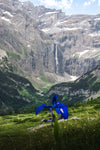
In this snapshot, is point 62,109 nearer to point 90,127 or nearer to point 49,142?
point 49,142

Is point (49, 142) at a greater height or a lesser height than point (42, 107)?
lesser

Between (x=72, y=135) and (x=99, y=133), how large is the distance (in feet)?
4.14

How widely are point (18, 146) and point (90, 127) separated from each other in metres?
3.60

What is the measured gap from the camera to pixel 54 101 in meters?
6.25

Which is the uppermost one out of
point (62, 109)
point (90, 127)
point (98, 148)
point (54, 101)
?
point (54, 101)

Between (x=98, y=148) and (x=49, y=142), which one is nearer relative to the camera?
(x=98, y=148)

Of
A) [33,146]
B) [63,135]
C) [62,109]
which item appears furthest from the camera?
[63,135]

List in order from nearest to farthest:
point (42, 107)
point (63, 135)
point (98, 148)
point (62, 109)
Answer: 1. point (62, 109)
2. point (42, 107)
3. point (98, 148)
4. point (63, 135)

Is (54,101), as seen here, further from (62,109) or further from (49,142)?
(49,142)

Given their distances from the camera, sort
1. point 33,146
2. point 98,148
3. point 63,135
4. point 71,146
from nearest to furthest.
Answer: point 98,148 → point 71,146 → point 33,146 → point 63,135

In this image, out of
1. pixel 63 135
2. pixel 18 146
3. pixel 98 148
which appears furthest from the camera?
pixel 63 135

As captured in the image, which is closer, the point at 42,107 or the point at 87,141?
the point at 42,107

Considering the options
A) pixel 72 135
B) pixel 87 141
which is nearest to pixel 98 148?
pixel 87 141

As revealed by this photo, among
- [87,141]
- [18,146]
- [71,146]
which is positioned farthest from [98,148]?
[18,146]
